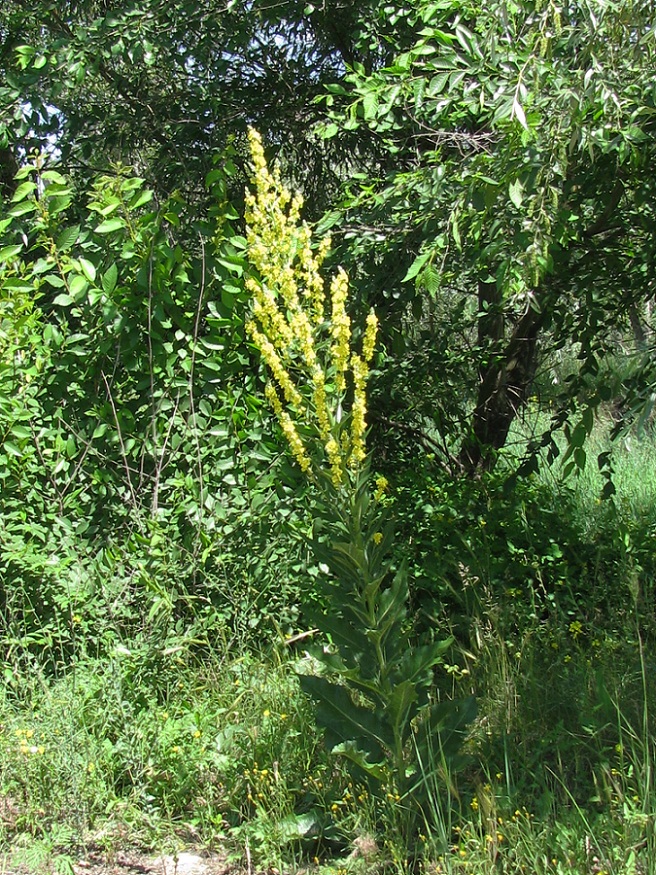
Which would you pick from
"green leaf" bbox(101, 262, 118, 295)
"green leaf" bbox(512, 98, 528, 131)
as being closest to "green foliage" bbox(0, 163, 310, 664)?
"green leaf" bbox(101, 262, 118, 295)

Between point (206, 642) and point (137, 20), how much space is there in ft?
10.0

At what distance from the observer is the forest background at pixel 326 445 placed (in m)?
2.99

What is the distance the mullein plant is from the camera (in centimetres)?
272

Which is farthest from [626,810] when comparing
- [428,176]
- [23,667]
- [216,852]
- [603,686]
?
[23,667]

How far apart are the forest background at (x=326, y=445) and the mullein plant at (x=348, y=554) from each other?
0.6 inches

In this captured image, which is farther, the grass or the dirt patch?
the dirt patch

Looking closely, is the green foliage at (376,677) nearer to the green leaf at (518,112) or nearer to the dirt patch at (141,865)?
the dirt patch at (141,865)

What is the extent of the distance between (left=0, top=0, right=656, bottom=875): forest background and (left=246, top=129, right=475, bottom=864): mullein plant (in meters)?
0.02

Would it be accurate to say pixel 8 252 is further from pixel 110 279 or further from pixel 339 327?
pixel 339 327

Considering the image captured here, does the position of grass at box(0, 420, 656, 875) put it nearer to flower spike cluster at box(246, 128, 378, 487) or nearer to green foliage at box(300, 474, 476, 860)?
green foliage at box(300, 474, 476, 860)

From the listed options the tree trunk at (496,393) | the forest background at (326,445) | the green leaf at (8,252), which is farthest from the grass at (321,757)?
the green leaf at (8,252)

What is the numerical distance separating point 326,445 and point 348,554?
34 cm

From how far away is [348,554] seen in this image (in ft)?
9.17

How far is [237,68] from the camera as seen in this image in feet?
16.8
